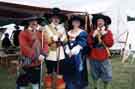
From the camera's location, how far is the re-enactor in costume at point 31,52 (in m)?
7.89

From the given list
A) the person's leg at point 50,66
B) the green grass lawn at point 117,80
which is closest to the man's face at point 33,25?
the person's leg at point 50,66

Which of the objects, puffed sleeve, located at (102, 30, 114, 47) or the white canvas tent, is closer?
puffed sleeve, located at (102, 30, 114, 47)

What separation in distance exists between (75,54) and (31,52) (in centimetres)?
85

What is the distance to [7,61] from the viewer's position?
45.1ft

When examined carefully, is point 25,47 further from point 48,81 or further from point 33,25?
point 48,81

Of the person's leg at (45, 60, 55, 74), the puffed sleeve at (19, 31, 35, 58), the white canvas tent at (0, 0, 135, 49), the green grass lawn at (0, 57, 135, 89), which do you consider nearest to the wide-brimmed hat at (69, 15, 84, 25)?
the person's leg at (45, 60, 55, 74)

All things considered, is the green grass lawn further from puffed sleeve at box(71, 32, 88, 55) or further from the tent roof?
the tent roof

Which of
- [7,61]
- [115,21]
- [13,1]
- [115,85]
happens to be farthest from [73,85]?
[7,61]

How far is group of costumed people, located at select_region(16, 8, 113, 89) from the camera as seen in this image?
313 inches

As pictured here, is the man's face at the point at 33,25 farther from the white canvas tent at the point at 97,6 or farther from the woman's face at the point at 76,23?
the white canvas tent at the point at 97,6

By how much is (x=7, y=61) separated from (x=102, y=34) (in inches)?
237

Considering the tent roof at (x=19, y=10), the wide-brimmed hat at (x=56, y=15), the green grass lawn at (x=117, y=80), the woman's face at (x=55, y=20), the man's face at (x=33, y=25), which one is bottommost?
the green grass lawn at (x=117, y=80)

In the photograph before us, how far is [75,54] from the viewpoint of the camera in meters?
8.22

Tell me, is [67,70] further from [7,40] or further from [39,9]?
[7,40]
